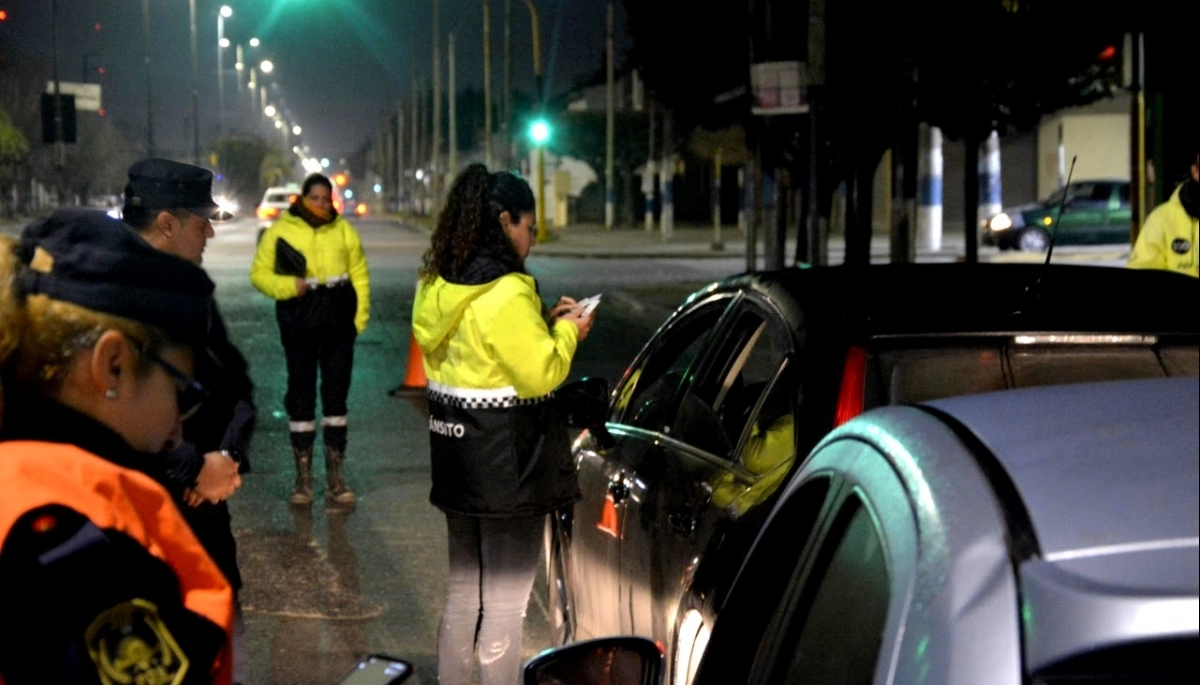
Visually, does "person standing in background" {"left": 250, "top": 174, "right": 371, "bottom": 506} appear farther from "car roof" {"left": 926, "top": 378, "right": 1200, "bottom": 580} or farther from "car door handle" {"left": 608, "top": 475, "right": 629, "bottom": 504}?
"car roof" {"left": 926, "top": 378, "right": 1200, "bottom": 580}

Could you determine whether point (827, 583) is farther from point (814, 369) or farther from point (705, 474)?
point (705, 474)

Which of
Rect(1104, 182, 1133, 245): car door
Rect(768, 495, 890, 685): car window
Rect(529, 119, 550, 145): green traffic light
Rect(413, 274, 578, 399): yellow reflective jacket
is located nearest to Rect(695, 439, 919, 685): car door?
Rect(768, 495, 890, 685): car window

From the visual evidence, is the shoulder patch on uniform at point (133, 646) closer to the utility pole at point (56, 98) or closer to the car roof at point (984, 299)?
the car roof at point (984, 299)

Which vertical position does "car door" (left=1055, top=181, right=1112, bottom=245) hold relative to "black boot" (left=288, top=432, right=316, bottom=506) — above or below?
above

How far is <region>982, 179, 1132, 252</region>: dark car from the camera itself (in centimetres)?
3622

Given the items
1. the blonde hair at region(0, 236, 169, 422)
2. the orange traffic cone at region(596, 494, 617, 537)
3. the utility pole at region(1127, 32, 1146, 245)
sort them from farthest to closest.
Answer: the utility pole at region(1127, 32, 1146, 245) → the orange traffic cone at region(596, 494, 617, 537) → the blonde hair at region(0, 236, 169, 422)

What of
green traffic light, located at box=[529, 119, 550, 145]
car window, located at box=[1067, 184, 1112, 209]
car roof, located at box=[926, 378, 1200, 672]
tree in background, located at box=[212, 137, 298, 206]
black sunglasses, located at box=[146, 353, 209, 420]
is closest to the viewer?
car roof, located at box=[926, 378, 1200, 672]

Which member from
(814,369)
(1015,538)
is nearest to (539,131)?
(814,369)

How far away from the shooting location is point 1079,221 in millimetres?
36656

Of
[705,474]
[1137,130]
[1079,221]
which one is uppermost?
[1137,130]

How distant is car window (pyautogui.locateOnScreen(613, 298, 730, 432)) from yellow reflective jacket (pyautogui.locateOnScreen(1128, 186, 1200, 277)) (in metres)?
3.34

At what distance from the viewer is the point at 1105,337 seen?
4.14 metres

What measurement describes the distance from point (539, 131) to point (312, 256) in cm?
3314

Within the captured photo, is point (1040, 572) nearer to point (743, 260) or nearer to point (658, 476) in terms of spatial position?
point (658, 476)
